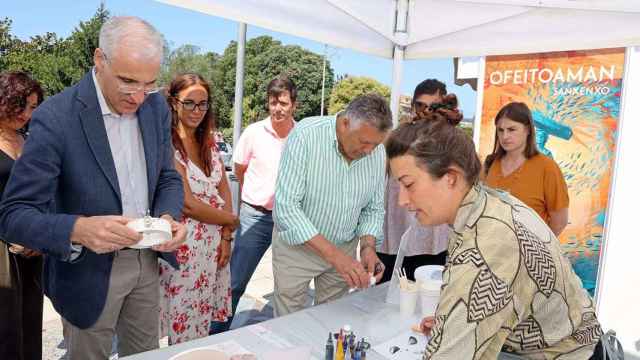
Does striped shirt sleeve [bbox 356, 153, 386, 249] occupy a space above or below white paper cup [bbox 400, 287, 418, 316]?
above

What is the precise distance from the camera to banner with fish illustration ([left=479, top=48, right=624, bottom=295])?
12.7 ft

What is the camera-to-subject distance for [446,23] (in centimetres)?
293

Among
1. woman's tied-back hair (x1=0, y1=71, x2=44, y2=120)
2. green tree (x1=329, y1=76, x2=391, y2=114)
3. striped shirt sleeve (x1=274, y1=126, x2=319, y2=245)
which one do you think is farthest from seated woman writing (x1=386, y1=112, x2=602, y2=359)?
green tree (x1=329, y1=76, x2=391, y2=114)

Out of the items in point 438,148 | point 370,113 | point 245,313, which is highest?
point 370,113

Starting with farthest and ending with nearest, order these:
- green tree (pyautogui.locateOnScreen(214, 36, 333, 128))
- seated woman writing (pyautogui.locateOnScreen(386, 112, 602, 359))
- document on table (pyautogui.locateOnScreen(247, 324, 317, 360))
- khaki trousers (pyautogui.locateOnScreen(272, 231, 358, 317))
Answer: green tree (pyautogui.locateOnScreen(214, 36, 333, 128)), khaki trousers (pyautogui.locateOnScreen(272, 231, 358, 317)), document on table (pyautogui.locateOnScreen(247, 324, 317, 360)), seated woman writing (pyautogui.locateOnScreen(386, 112, 602, 359))

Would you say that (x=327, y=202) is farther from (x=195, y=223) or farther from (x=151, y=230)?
(x=151, y=230)

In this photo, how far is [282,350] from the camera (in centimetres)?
128

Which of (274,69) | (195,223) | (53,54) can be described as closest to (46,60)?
(53,54)

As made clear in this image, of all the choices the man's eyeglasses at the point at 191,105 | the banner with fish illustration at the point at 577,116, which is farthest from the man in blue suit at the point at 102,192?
the banner with fish illustration at the point at 577,116

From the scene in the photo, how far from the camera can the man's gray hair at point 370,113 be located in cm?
179

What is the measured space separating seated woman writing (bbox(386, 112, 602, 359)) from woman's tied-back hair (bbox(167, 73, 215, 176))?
131 cm

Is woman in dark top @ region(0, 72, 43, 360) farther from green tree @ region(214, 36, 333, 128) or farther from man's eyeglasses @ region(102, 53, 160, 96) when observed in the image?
green tree @ region(214, 36, 333, 128)

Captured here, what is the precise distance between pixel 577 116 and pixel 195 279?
144 inches

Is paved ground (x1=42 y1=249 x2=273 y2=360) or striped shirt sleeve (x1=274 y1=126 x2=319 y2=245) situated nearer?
striped shirt sleeve (x1=274 y1=126 x2=319 y2=245)
